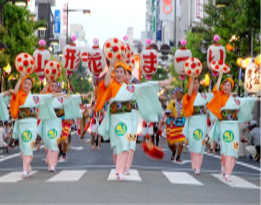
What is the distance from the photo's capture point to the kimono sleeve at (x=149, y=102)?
518 inches

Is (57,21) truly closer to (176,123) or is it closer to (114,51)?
(176,123)

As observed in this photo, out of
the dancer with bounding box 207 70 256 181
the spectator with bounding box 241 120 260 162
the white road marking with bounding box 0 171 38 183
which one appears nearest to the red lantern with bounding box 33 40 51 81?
the spectator with bounding box 241 120 260 162

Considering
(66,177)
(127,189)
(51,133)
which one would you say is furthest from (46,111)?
(127,189)

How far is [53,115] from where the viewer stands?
15.5m

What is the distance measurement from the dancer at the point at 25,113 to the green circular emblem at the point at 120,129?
2056mm

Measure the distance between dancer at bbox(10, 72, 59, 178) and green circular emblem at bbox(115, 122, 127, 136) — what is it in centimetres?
206

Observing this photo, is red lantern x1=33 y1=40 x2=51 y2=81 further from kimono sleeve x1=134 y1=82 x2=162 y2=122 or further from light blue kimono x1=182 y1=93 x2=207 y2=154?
kimono sleeve x1=134 y1=82 x2=162 y2=122

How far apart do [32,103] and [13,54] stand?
80.9 feet

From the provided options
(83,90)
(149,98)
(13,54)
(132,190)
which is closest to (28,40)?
(13,54)

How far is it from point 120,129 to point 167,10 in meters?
94.5

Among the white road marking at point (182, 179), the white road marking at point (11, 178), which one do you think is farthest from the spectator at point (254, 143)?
the white road marking at point (11, 178)

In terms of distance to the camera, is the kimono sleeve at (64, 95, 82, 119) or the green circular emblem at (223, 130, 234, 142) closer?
the green circular emblem at (223, 130, 234, 142)

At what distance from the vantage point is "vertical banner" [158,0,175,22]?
105 metres

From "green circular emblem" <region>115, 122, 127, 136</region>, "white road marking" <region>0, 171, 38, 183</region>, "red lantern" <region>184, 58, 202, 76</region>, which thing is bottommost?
"white road marking" <region>0, 171, 38, 183</region>
